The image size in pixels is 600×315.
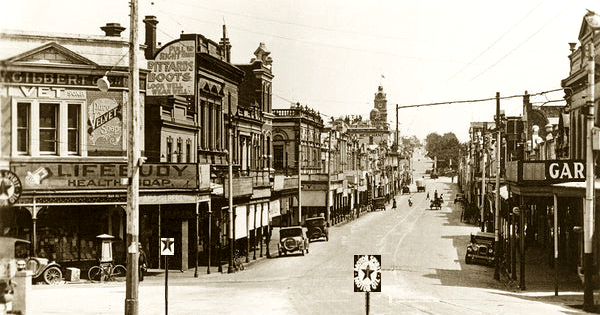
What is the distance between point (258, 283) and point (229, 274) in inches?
183

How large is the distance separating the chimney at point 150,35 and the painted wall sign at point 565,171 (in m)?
23.6

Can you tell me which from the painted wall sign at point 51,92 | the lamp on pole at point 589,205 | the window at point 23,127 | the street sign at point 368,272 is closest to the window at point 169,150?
the painted wall sign at point 51,92

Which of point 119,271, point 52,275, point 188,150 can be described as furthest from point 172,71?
point 52,275

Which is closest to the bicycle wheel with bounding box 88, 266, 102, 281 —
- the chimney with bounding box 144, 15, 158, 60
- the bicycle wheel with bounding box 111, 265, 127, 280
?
the bicycle wheel with bounding box 111, 265, 127, 280

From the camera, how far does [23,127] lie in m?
34.4

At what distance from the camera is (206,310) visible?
2575 centimetres

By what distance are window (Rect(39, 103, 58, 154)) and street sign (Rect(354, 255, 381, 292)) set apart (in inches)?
785

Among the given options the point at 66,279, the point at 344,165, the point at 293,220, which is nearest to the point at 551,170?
the point at 66,279

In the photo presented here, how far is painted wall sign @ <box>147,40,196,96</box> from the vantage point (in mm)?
38062

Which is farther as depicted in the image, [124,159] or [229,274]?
[229,274]

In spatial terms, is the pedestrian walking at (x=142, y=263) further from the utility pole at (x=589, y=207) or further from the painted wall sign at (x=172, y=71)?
the utility pole at (x=589, y=207)

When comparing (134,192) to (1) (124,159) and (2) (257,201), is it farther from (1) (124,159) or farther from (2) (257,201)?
(2) (257,201)

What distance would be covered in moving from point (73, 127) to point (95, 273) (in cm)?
680

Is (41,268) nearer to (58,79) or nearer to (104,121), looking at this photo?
(104,121)
